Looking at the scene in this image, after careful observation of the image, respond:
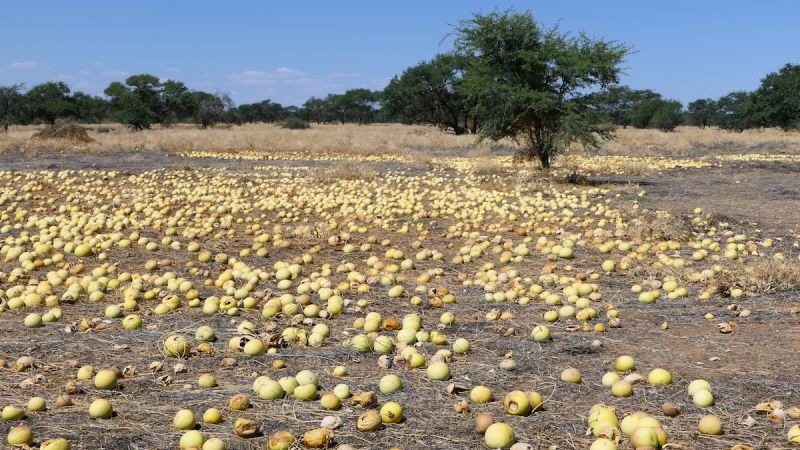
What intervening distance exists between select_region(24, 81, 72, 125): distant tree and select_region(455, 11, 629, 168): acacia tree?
186 feet

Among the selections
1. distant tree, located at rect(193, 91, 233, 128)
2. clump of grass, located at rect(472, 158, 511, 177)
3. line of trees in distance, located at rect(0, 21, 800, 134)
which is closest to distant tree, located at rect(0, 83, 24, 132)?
line of trees in distance, located at rect(0, 21, 800, 134)

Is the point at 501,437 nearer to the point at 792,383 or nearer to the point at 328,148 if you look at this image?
the point at 792,383

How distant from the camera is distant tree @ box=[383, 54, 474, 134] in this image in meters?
53.4

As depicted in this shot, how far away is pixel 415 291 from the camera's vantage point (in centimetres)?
662

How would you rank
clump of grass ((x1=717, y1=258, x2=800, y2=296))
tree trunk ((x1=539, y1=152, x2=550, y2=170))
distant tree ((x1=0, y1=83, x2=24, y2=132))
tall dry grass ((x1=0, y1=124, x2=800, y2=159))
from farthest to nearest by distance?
distant tree ((x1=0, y1=83, x2=24, y2=132)) → tall dry grass ((x1=0, y1=124, x2=800, y2=159)) → tree trunk ((x1=539, y1=152, x2=550, y2=170)) → clump of grass ((x1=717, y1=258, x2=800, y2=296))

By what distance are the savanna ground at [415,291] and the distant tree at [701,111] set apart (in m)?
73.8

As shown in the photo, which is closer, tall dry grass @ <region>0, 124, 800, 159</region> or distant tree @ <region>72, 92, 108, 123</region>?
tall dry grass @ <region>0, 124, 800, 159</region>

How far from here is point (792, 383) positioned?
399cm

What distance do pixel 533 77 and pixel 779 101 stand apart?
162 ft

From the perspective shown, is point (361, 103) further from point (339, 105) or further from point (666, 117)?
point (666, 117)

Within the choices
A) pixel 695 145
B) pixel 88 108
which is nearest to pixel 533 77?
pixel 695 145

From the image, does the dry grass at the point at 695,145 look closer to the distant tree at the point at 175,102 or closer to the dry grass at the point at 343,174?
the dry grass at the point at 343,174

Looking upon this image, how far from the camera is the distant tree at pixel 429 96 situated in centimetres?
5344

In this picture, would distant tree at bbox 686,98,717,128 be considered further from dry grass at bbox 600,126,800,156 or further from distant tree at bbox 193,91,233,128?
distant tree at bbox 193,91,233,128
